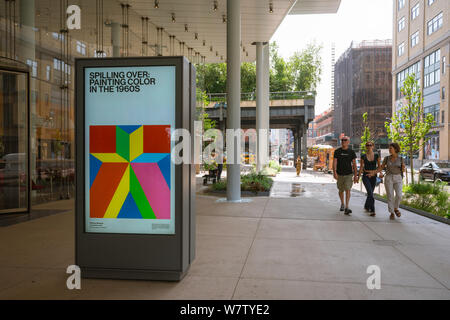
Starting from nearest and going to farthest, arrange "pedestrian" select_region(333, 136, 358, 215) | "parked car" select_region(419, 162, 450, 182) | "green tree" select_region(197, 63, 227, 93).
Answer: "pedestrian" select_region(333, 136, 358, 215), "parked car" select_region(419, 162, 450, 182), "green tree" select_region(197, 63, 227, 93)

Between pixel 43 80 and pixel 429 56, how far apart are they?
49.7 metres

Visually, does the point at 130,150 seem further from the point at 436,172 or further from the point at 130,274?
the point at 436,172

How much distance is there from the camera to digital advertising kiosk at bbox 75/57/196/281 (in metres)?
4.70

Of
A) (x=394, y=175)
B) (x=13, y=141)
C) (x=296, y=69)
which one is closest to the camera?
(x=394, y=175)

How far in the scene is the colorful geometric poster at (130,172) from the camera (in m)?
4.74

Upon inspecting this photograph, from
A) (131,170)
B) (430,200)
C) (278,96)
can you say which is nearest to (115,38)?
(131,170)

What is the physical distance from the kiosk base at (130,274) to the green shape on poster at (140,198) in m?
0.68

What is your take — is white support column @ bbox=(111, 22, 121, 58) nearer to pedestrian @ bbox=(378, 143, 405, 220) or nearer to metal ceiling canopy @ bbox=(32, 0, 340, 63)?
metal ceiling canopy @ bbox=(32, 0, 340, 63)

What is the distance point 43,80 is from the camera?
1325 cm

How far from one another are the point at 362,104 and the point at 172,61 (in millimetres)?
80356

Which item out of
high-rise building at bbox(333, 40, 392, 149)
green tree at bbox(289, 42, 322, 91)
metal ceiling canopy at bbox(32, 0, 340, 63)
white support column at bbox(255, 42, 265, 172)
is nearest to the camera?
metal ceiling canopy at bbox(32, 0, 340, 63)

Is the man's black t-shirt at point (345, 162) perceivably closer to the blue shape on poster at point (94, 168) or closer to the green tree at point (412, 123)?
the blue shape on poster at point (94, 168)

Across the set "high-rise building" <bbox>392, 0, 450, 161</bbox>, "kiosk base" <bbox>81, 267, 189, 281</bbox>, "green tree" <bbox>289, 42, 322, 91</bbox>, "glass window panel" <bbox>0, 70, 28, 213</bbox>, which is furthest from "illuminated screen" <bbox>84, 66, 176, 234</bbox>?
"green tree" <bbox>289, 42, 322, 91</bbox>
